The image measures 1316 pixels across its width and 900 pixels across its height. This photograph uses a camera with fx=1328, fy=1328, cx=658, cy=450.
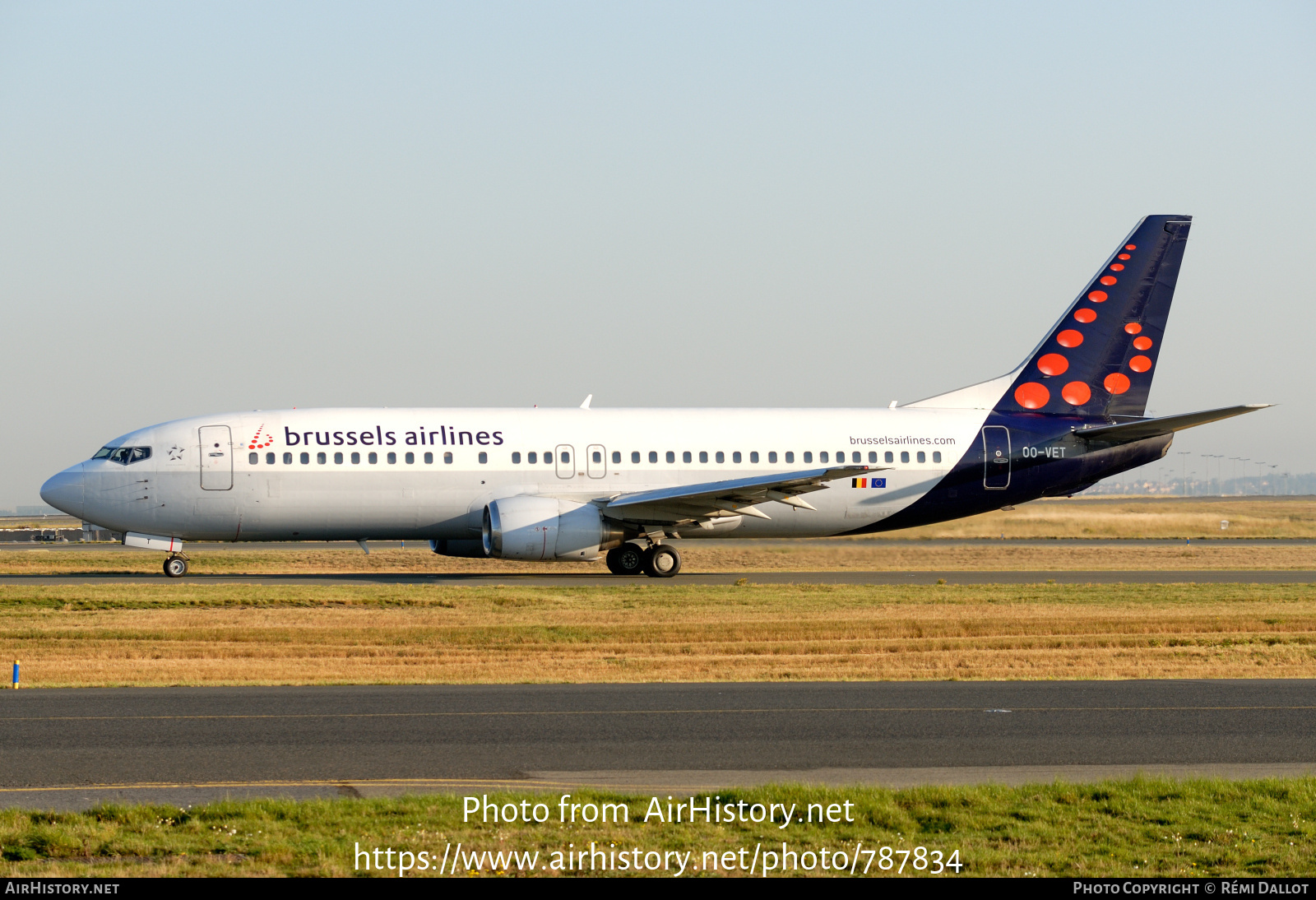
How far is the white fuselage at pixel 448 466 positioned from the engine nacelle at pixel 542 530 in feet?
4.16

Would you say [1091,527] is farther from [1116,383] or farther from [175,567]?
[175,567]

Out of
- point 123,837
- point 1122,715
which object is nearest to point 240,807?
point 123,837

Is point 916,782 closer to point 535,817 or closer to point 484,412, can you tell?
point 535,817

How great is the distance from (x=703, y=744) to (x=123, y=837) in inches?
216

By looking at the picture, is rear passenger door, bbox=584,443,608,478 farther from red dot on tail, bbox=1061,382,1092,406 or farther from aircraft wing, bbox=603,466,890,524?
red dot on tail, bbox=1061,382,1092,406

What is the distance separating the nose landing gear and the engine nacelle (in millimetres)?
7570

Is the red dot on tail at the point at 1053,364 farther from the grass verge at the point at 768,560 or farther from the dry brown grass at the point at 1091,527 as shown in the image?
the dry brown grass at the point at 1091,527

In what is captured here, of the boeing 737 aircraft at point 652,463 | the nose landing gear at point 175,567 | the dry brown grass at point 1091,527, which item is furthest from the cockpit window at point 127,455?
the dry brown grass at point 1091,527

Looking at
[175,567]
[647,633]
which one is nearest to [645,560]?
[647,633]

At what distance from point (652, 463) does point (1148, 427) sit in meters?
13.1

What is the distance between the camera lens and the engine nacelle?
103ft

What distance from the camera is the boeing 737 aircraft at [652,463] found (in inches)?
1261

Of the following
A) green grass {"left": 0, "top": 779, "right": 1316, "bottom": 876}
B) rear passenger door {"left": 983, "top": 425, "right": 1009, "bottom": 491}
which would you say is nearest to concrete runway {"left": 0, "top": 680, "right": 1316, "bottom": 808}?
green grass {"left": 0, "top": 779, "right": 1316, "bottom": 876}
